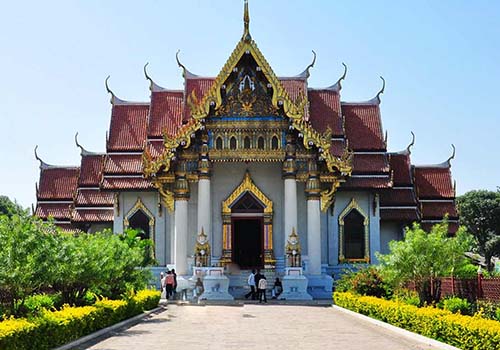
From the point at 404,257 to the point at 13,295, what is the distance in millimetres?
9130

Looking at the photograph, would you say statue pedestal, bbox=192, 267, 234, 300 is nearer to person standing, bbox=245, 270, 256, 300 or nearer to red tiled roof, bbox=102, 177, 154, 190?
person standing, bbox=245, 270, 256, 300

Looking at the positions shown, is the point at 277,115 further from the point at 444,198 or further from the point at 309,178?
the point at 444,198

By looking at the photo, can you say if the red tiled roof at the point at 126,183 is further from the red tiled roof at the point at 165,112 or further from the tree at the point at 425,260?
the tree at the point at 425,260

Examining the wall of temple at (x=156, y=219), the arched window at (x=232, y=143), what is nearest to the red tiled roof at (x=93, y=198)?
the wall of temple at (x=156, y=219)

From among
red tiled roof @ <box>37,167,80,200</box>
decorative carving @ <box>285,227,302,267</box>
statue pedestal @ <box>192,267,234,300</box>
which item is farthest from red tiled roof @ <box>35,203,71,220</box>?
decorative carving @ <box>285,227,302,267</box>

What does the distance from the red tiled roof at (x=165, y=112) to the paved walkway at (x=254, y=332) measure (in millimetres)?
12186

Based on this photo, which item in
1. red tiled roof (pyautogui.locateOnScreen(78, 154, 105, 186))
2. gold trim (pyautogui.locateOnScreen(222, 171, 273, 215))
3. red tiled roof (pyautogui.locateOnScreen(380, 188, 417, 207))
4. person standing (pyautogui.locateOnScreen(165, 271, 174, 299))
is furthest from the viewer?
red tiled roof (pyautogui.locateOnScreen(78, 154, 105, 186))

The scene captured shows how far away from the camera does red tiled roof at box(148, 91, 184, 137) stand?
32.8 meters

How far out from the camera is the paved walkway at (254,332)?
1385 centimetres

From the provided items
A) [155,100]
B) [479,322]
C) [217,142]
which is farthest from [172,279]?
[479,322]

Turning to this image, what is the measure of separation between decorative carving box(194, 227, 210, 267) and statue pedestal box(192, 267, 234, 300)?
0.35 meters

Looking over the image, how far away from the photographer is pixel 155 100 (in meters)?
34.0

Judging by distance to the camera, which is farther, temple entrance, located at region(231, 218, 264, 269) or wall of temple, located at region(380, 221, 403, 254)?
wall of temple, located at region(380, 221, 403, 254)

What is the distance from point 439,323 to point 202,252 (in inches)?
563
